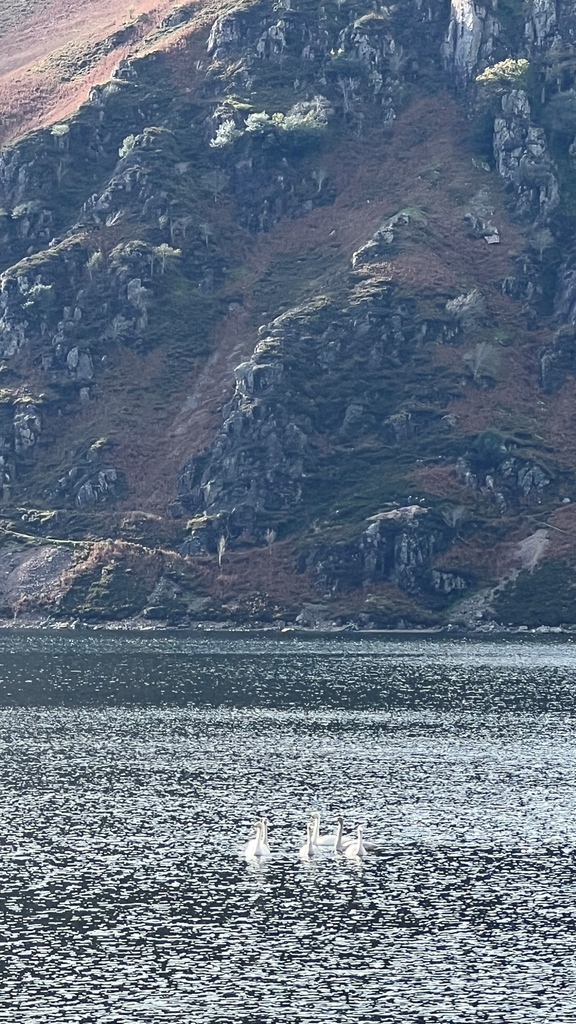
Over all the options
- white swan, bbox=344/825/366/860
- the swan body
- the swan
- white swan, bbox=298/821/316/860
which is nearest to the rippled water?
white swan, bbox=344/825/366/860

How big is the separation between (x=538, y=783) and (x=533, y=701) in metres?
52.7

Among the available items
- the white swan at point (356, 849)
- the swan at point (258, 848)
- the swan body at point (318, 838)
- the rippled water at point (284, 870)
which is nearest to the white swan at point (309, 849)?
the swan body at point (318, 838)

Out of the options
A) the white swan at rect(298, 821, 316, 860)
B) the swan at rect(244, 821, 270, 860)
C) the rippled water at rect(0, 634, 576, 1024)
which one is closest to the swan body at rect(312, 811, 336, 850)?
the white swan at rect(298, 821, 316, 860)

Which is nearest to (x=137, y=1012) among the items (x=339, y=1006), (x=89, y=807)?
(x=339, y=1006)

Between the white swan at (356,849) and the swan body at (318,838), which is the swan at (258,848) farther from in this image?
the white swan at (356,849)

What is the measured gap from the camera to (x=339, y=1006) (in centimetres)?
6738

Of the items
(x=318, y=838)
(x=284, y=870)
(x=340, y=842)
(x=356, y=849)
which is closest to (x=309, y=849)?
(x=318, y=838)

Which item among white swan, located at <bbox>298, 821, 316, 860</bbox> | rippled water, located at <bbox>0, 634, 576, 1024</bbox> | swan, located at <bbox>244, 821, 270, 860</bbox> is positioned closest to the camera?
rippled water, located at <bbox>0, 634, 576, 1024</bbox>

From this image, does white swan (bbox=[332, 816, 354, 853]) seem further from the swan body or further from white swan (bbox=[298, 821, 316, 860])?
white swan (bbox=[298, 821, 316, 860])

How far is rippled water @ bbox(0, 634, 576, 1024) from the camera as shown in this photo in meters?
69.2

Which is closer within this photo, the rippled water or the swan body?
the rippled water

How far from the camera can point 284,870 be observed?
93062 mm

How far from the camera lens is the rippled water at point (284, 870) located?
69188mm

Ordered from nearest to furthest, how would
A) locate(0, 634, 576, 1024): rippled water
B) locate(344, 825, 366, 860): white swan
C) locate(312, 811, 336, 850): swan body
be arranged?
1. locate(0, 634, 576, 1024): rippled water
2. locate(344, 825, 366, 860): white swan
3. locate(312, 811, 336, 850): swan body
